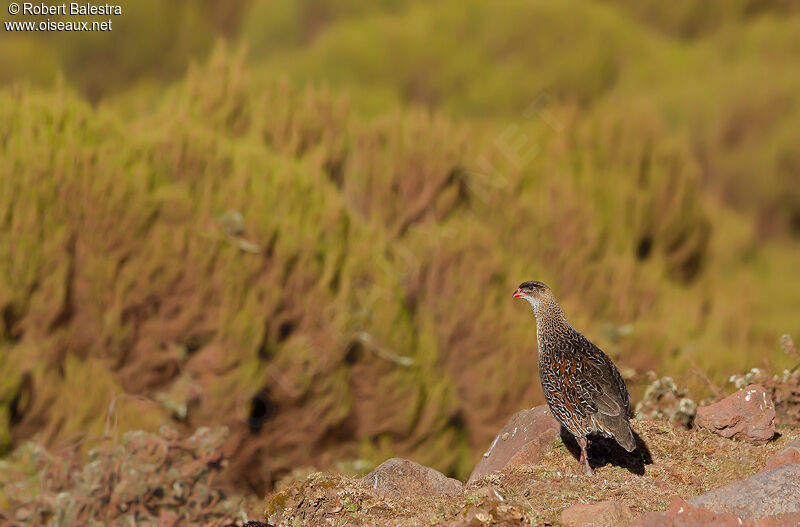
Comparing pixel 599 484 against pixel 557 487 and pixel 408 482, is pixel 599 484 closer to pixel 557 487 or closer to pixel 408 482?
pixel 557 487

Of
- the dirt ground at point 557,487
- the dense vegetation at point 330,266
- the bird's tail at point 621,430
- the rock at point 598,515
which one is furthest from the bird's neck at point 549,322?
the rock at point 598,515

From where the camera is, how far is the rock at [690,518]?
11.3ft

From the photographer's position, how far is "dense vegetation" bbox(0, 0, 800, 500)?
8.46 m

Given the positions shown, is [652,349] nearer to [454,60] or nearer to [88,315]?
[88,315]

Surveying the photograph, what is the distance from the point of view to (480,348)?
10.9 metres

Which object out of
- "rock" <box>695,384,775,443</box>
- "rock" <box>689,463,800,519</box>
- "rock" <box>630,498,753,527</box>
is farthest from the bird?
"rock" <box>630,498,753,527</box>

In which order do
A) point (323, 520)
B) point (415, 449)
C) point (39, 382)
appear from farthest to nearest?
point (415, 449), point (39, 382), point (323, 520)

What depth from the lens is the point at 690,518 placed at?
136 inches

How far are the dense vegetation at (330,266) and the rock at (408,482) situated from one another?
214 cm

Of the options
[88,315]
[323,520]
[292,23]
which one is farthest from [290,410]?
Result: [292,23]

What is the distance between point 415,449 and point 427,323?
4.51ft

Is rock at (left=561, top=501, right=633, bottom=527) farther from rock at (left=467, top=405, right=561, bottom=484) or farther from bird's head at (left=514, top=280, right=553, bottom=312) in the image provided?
bird's head at (left=514, top=280, right=553, bottom=312)

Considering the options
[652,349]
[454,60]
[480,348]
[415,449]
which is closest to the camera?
[415,449]

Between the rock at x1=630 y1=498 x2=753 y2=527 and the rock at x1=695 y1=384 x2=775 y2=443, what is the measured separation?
142 centimetres
